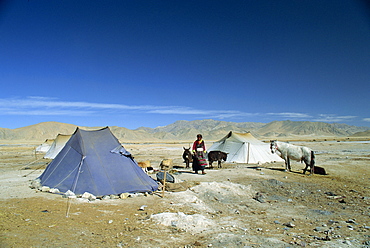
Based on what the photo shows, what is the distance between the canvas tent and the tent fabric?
12.2 m

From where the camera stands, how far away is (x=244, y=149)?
2083 centimetres

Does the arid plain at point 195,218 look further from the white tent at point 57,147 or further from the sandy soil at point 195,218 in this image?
the white tent at point 57,147

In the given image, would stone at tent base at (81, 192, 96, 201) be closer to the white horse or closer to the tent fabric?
the tent fabric

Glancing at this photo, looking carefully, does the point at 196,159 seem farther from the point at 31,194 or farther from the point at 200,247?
the point at 200,247

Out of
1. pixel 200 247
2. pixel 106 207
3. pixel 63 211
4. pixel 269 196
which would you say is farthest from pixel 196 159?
pixel 200 247

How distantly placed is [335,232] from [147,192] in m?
6.18

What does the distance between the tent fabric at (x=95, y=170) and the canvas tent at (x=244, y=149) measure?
12227 millimetres

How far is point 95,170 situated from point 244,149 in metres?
14.6

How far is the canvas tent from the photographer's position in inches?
816

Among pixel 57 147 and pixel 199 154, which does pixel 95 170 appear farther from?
pixel 57 147

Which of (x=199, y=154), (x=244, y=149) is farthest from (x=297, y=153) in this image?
(x=199, y=154)

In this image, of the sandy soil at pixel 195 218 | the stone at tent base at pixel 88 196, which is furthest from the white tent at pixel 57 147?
the stone at tent base at pixel 88 196

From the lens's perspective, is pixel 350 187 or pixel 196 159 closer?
pixel 350 187

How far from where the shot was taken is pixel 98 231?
558 centimetres
